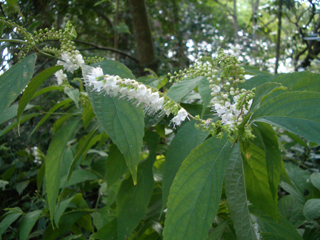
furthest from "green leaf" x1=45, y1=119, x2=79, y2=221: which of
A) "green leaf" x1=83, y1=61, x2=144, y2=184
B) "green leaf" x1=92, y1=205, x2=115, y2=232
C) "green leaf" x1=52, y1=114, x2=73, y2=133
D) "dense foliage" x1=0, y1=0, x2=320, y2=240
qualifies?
"green leaf" x1=92, y1=205, x2=115, y2=232

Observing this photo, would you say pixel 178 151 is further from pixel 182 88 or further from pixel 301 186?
pixel 301 186

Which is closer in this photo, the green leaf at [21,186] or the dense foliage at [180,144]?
the dense foliage at [180,144]

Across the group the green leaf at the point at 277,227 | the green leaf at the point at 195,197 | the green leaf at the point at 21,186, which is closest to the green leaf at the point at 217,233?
the green leaf at the point at 277,227

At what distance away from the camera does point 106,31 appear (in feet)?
10.1

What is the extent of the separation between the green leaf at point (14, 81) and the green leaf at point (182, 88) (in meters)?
0.36

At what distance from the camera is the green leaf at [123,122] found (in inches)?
20.5

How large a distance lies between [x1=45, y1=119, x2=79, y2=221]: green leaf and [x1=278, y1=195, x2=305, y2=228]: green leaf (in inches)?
31.5

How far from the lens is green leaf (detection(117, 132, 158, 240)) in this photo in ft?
2.38

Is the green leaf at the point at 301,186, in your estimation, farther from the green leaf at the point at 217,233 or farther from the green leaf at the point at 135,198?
the green leaf at the point at 135,198

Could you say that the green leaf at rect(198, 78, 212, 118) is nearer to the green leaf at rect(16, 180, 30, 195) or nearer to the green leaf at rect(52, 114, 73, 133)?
the green leaf at rect(52, 114, 73, 133)

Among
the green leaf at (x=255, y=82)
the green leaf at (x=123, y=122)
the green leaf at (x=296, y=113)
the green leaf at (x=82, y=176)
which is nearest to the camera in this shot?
the green leaf at (x=296, y=113)

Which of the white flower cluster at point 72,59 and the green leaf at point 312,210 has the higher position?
the white flower cluster at point 72,59

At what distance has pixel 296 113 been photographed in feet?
1.43

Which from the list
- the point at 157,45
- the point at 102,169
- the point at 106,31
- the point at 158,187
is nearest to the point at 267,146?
the point at 158,187
